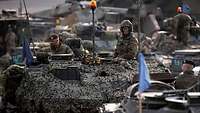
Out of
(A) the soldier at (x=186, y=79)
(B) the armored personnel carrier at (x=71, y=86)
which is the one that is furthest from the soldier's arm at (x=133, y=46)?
(A) the soldier at (x=186, y=79)

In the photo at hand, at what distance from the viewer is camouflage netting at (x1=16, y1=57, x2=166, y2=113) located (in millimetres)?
10008

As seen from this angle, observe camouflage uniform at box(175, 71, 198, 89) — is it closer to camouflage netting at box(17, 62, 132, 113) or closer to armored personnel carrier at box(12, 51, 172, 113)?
armored personnel carrier at box(12, 51, 172, 113)

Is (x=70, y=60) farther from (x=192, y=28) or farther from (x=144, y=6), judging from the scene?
(x=144, y=6)

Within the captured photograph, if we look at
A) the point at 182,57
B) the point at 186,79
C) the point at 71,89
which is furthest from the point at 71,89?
the point at 182,57

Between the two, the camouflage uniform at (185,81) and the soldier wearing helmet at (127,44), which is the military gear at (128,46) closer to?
the soldier wearing helmet at (127,44)

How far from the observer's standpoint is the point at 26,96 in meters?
10.5

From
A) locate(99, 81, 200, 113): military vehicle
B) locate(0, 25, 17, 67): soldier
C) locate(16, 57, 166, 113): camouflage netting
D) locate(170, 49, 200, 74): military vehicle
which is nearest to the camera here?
locate(99, 81, 200, 113): military vehicle

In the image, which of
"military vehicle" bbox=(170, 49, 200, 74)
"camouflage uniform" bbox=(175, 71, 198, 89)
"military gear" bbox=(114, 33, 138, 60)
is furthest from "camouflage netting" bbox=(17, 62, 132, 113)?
"military vehicle" bbox=(170, 49, 200, 74)

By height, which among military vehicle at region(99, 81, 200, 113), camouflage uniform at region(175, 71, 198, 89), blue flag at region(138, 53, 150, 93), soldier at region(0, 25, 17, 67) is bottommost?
soldier at region(0, 25, 17, 67)

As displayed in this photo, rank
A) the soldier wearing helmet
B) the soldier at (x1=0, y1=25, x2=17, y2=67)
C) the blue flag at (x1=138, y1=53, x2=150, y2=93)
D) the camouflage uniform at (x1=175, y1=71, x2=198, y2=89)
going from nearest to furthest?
the blue flag at (x1=138, y1=53, x2=150, y2=93) → the camouflage uniform at (x1=175, y1=71, x2=198, y2=89) → the soldier wearing helmet → the soldier at (x1=0, y1=25, x2=17, y2=67)

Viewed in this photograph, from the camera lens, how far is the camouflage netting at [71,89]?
10.0 metres

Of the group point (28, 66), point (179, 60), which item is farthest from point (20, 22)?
point (28, 66)

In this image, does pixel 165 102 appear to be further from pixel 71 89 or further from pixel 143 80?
pixel 71 89

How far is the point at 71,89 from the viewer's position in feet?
33.7
